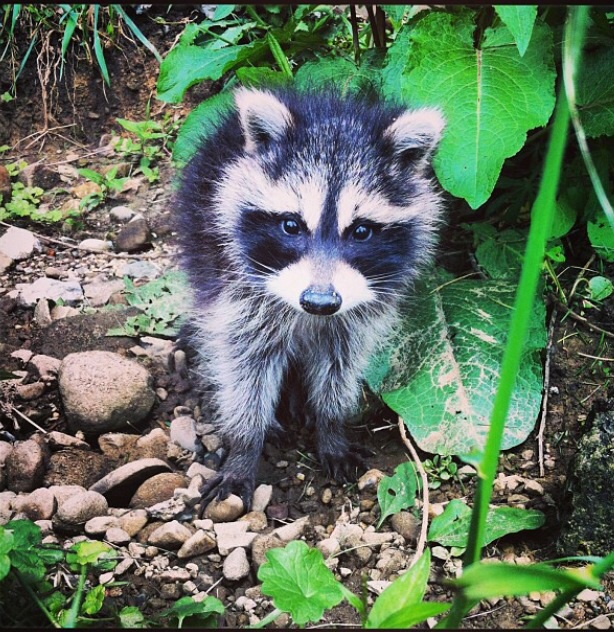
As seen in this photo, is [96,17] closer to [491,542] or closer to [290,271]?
[290,271]

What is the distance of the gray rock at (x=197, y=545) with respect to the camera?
1.74m

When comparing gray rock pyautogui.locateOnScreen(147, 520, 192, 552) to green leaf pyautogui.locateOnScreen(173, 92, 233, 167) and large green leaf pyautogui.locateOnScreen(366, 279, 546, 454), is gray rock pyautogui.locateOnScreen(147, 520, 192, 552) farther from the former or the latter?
green leaf pyautogui.locateOnScreen(173, 92, 233, 167)

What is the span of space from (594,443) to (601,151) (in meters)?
1.10

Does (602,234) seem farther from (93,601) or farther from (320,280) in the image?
(93,601)

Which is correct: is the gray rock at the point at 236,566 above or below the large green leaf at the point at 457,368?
below

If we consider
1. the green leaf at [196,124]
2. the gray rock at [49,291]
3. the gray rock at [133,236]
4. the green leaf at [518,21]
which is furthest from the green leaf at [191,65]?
the green leaf at [518,21]

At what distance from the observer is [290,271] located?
6.29 feet

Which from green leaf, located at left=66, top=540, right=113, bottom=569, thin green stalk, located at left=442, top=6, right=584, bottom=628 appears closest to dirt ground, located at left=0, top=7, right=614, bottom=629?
green leaf, located at left=66, top=540, right=113, bottom=569

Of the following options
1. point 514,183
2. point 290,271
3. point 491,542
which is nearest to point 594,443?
point 491,542

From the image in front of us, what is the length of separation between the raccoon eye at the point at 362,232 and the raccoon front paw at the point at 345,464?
686mm

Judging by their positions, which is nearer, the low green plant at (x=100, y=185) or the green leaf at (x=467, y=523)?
the green leaf at (x=467, y=523)

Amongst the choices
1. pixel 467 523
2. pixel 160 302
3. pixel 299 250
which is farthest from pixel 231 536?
pixel 160 302

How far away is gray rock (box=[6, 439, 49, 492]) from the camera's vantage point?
5.90 feet

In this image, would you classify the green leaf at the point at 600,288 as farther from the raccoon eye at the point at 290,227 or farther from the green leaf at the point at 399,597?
the green leaf at the point at 399,597
